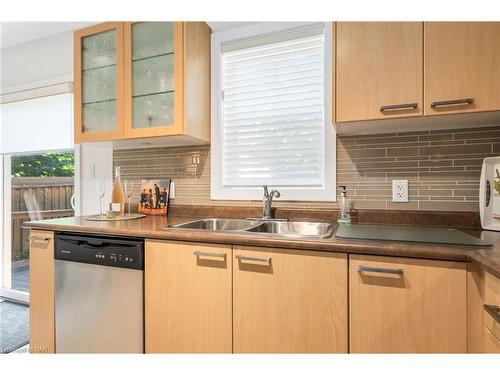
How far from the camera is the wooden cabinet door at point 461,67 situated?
3.91 feet

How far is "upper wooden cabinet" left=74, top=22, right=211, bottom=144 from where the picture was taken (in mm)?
1761

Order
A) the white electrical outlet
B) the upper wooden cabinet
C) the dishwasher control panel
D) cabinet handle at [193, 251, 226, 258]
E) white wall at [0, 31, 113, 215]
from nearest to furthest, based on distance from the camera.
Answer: cabinet handle at [193, 251, 226, 258]
the dishwasher control panel
the white electrical outlet
the upper wooden cabinet
white wall at [0, 31, 113, 215]

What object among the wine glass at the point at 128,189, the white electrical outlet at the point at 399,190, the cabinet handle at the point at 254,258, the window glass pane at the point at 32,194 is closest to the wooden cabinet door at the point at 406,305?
the cabinet handle at the point at 254,258

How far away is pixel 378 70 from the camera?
4.39 ft

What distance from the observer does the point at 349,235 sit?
1.21m

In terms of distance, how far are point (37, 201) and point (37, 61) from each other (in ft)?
4.45

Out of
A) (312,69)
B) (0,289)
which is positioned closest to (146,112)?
(312,69)

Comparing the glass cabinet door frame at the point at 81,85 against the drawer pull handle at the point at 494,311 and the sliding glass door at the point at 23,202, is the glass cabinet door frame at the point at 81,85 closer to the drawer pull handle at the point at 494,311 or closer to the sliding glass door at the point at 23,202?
the sliding glass door at the point at 23,202

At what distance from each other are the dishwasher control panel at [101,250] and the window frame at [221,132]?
73 centimetres

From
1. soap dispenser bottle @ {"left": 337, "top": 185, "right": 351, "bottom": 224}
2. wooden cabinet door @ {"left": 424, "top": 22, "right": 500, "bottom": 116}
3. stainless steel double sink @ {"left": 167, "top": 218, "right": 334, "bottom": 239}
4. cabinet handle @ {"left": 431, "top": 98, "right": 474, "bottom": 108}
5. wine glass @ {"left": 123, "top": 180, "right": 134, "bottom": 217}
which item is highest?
wooden cabinet door @ {"left": 424, "top": 22, "right": 500, "bottom": 116}

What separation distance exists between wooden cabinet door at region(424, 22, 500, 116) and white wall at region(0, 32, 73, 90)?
2.67 meters

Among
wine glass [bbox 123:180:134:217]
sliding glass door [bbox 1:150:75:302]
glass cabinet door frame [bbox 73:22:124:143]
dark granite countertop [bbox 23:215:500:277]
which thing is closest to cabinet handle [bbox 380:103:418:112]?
dark granite countertop [bbox 23:215:500:277]

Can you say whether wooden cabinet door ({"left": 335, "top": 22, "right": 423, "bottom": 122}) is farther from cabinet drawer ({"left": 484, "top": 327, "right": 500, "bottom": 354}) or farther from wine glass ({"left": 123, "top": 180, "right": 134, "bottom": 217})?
wine glass ({"left": 123, "top": 180, "right": 134, "bottom": 217})

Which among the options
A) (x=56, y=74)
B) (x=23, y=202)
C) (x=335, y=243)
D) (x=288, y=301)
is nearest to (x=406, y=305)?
(x=335, y=243)
